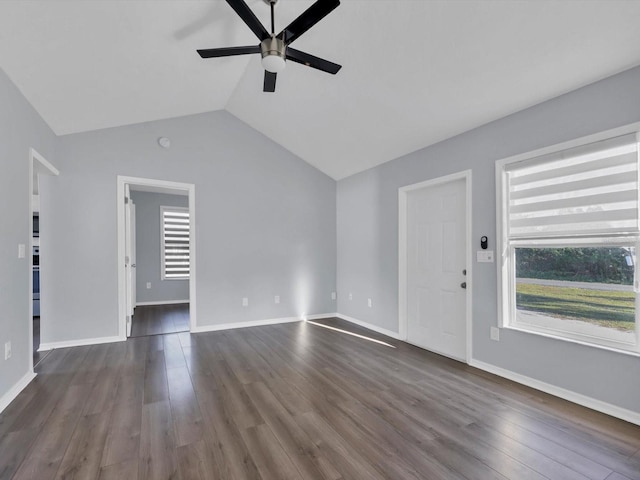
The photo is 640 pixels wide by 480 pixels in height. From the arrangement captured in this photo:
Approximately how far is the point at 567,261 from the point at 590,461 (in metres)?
1.46

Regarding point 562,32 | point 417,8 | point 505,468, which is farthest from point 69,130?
point 505,468

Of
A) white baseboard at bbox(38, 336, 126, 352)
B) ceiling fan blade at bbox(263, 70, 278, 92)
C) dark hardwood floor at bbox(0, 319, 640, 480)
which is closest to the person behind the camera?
dark hardwood floor at bbox(0, 319, 640, 480)

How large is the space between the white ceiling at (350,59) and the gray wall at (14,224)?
237mm

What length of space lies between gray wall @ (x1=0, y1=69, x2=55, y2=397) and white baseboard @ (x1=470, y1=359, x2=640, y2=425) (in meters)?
4.13

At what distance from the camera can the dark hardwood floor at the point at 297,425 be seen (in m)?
1.74

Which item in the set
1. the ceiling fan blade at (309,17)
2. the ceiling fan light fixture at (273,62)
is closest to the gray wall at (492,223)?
the ceiling fan blade at (309,17)

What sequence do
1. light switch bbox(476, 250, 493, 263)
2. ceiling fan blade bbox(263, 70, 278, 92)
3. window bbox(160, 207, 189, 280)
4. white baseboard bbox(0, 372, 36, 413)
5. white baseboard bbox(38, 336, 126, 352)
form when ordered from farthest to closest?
window bbox(160, 207, 189, 280) → white baseboard bbox(38, 336, 126, 352) → light switch bbox(476, 250, 493, 263) → ceiling fan blade bbox(263, 70, 278, 92) → white baseboard bbox(0, 372, 36, 413)

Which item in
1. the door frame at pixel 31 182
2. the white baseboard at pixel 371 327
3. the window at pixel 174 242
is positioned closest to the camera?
the door frame at pixel 31 182

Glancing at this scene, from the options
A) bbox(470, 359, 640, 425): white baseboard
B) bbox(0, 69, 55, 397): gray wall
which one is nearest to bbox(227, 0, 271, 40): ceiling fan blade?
bbox(0, 69, 55, 397): gray wall

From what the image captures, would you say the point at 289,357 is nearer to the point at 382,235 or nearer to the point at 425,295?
the point at 425,295

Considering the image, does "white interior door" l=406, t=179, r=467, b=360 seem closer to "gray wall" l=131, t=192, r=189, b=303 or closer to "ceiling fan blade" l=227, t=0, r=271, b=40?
"ceiling fan blade" l=227, t=0, r=271, b=40

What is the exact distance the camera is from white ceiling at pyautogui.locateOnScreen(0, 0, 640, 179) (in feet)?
6.91

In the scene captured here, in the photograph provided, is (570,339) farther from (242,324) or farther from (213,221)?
(213,221)

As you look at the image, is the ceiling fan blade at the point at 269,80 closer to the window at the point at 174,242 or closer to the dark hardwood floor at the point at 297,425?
the dark hardwood floor at the point at 297,425
